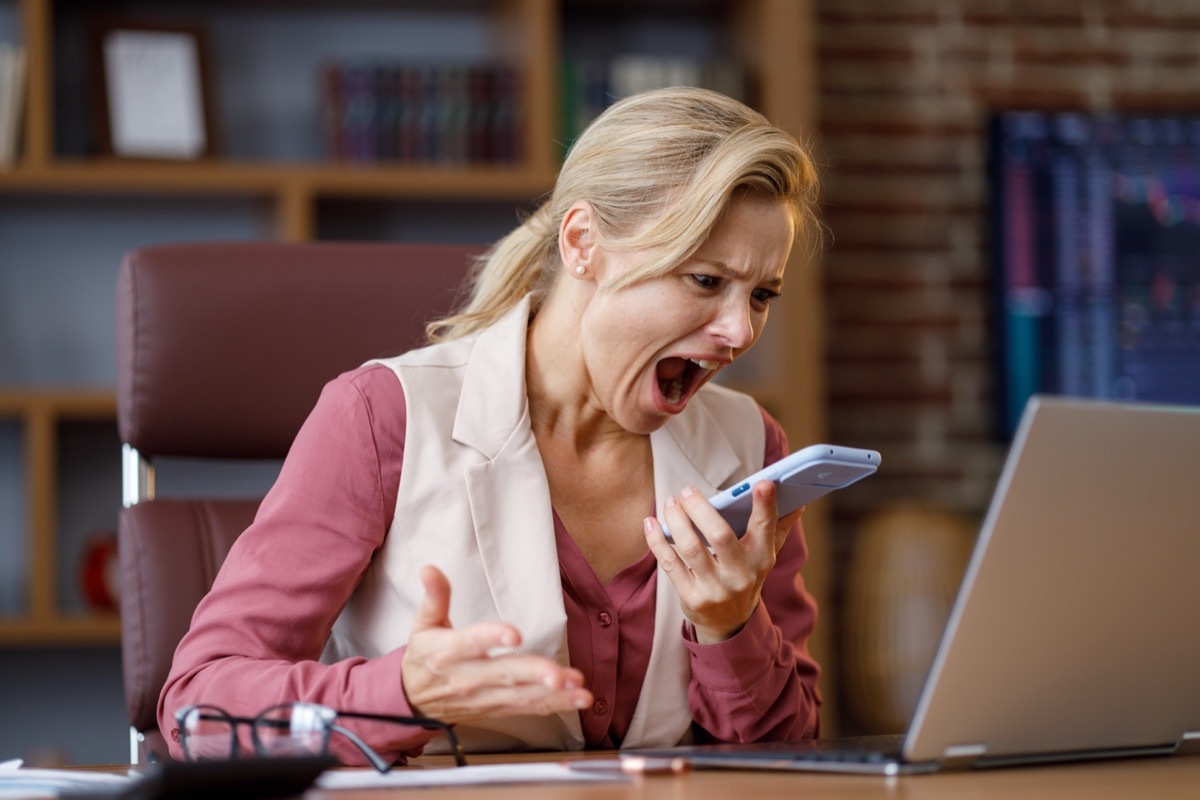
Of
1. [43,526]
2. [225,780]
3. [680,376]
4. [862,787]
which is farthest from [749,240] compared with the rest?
[43,526]

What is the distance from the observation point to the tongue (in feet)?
4.71

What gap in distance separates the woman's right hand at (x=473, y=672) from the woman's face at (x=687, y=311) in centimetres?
45

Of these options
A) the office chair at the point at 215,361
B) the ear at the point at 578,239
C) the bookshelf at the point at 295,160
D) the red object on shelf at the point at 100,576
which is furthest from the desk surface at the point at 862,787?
the red object on shelf at the point at 100,576

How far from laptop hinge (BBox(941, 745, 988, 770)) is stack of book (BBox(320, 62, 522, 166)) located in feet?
6.77

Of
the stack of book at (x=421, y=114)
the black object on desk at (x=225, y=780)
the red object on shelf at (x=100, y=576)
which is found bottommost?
the red object on shelf at (x=100, y=576)

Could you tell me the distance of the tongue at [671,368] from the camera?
144 centimetres

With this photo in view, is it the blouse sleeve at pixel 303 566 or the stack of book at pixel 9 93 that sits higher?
the stack of book at pixel 9 93

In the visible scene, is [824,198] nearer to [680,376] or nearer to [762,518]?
[680,376]

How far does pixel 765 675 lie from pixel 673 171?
48 cm

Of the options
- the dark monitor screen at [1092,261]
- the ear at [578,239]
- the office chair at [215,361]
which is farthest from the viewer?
the dark monitor screen at [1092,261]

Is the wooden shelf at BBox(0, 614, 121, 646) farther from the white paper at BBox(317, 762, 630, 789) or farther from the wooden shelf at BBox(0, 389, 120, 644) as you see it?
the white paper at BBox(317, 762, 630, 789)

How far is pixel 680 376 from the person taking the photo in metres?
1.47

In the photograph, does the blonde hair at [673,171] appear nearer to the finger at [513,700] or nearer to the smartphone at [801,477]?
the smartphone at [801,477]

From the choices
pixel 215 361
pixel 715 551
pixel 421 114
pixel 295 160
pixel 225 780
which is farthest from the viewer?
pixel 295 160
